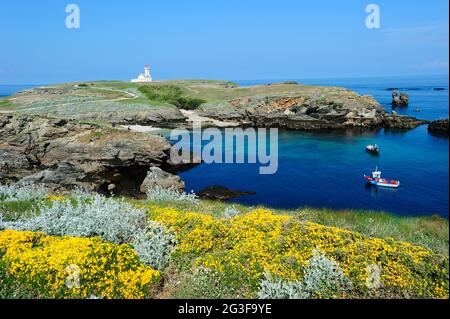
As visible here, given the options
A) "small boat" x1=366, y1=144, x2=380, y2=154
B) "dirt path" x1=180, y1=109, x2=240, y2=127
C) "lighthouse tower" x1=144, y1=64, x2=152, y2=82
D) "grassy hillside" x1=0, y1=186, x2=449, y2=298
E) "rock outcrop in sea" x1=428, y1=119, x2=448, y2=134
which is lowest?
"small boat" x1=366, y1=144, x2=380, y2=154

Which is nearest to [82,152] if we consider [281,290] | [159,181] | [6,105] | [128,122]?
[159,181]

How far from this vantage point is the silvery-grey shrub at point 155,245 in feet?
32.1

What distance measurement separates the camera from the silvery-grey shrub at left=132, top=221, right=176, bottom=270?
977 centimetres

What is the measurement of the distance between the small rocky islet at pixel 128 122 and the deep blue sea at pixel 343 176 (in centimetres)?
730

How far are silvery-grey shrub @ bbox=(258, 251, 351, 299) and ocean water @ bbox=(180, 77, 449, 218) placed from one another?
23452mm

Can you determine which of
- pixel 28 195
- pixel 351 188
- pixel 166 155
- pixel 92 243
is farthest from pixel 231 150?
pixel 92 243

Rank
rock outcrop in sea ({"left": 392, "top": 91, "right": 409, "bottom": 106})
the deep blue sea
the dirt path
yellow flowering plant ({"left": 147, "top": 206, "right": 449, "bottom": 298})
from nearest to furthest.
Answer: yellow flowering plant ({"left": 147, "top": 206, "right": 449, "bottom": 298}), the deep blue sea, the dirt path, rock outcrop in sea ({"left": 392, "top": 91, "right": 409, "bottom": 106})

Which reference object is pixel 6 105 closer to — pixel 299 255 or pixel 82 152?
pixel 82 152

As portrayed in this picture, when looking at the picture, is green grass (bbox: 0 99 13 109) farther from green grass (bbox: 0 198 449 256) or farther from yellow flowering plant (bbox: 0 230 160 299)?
yellow flowering plant (bbox: 0 230 160 299)

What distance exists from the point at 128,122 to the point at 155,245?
68.7 meters

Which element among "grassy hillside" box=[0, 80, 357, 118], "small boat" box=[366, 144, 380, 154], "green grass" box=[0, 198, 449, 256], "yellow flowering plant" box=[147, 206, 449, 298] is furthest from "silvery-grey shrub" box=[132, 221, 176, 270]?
"grassy hillside" box=[0, 80, 357, 118]

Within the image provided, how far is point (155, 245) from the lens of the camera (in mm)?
10172

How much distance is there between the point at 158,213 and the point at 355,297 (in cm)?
704

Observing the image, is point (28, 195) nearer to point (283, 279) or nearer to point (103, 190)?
point (283, 279)
